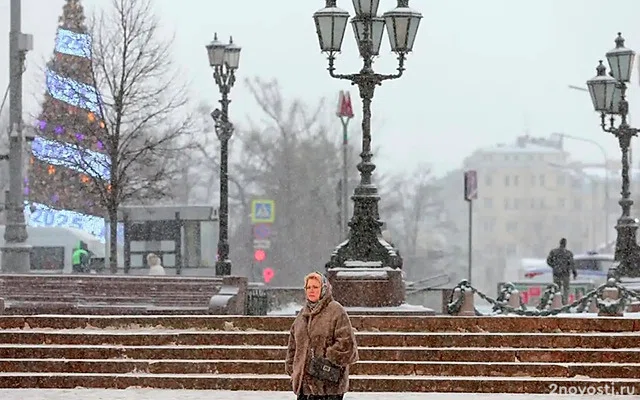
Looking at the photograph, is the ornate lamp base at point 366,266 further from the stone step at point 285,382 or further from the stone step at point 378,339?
the stone step at point 285,382

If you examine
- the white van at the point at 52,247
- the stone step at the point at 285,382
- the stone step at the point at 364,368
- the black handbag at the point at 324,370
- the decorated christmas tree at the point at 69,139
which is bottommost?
the stone step at the point at 285,382

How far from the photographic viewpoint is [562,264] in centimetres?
3456

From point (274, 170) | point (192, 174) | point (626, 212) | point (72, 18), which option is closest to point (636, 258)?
point (626, 212)

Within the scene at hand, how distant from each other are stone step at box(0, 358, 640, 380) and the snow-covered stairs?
1 cm

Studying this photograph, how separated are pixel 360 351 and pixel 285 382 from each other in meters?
1.30

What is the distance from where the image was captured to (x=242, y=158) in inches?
3248

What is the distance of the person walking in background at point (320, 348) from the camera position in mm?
11875

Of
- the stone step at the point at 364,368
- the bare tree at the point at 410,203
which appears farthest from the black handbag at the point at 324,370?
the bare tree at the point at 410,203

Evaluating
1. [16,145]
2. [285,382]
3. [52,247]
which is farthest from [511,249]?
[285,382]

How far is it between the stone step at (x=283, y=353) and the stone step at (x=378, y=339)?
17cm

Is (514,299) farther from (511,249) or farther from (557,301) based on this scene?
(511,249)

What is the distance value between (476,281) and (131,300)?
104200 millimetres

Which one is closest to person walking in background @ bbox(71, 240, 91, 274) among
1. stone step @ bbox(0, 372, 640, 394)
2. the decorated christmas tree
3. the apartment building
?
the decorated christmas tree

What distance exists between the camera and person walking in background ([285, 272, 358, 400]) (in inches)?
468
